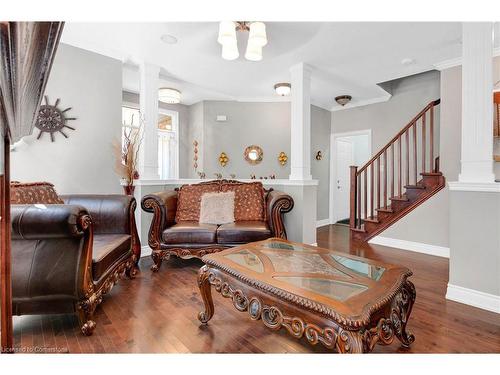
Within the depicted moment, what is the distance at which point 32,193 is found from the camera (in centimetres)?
196

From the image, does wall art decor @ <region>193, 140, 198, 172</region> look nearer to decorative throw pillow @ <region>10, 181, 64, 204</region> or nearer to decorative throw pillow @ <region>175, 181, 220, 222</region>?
decorative throw pillow @ <region>175, 181, 220, 222</region>

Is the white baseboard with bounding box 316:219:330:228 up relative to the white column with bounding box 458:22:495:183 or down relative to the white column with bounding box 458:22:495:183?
down

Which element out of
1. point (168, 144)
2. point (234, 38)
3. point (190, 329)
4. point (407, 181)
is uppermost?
point (234, 38)

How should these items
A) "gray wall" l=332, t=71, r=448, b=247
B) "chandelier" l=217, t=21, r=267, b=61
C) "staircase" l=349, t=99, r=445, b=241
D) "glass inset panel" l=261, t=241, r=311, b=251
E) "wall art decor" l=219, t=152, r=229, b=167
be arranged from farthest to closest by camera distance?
"wall art decor" l=219, t=152, r=229, b=167 → "staircase" l=349, t=99, r=445, b=241 → "gray wall" l=332, t=71, r=448, b=247 → "chandelier" l=217, t=21, r=267, b=61 → "glass inset panel" l=261, t=241, r=311, b=251

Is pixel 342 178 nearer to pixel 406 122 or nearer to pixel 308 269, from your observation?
pixel 406 122

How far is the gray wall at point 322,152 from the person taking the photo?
533 centimetres

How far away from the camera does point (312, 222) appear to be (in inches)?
140

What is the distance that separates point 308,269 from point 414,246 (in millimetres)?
2959

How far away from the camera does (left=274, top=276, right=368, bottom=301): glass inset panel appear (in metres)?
1.10

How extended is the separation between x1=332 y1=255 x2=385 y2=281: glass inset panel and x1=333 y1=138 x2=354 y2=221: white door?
14.3 ft

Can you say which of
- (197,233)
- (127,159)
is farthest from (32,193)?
(197,233)

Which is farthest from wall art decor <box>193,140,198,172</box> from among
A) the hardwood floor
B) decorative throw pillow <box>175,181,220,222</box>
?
the hardwood floor
